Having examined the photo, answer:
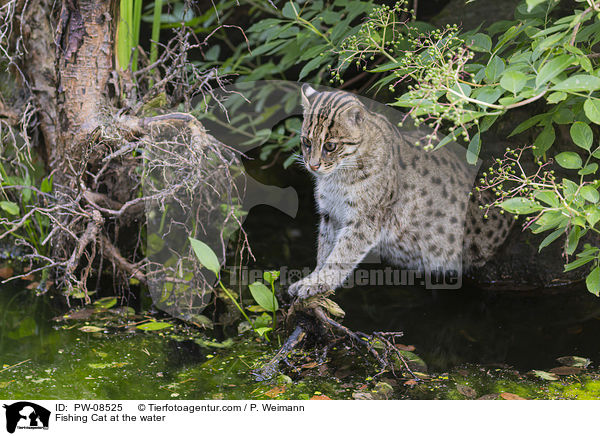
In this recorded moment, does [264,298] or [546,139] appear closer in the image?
[546,139]

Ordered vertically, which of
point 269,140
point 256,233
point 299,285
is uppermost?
point 269,140

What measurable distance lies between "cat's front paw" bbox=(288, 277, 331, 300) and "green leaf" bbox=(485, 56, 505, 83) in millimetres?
1247

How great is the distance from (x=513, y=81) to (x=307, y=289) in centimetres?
139

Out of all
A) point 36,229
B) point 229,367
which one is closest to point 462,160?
point 229,367

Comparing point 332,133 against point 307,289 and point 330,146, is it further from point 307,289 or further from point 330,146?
point 307,289

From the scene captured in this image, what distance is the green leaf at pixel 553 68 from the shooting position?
1.82 m

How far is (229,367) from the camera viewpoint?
8.46 feet

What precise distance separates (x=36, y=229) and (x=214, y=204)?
1153 mm

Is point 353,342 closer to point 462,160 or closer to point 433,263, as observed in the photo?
point 433,263

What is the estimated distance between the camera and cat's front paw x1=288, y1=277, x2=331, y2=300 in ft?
8.98

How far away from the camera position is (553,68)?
1845 mm
